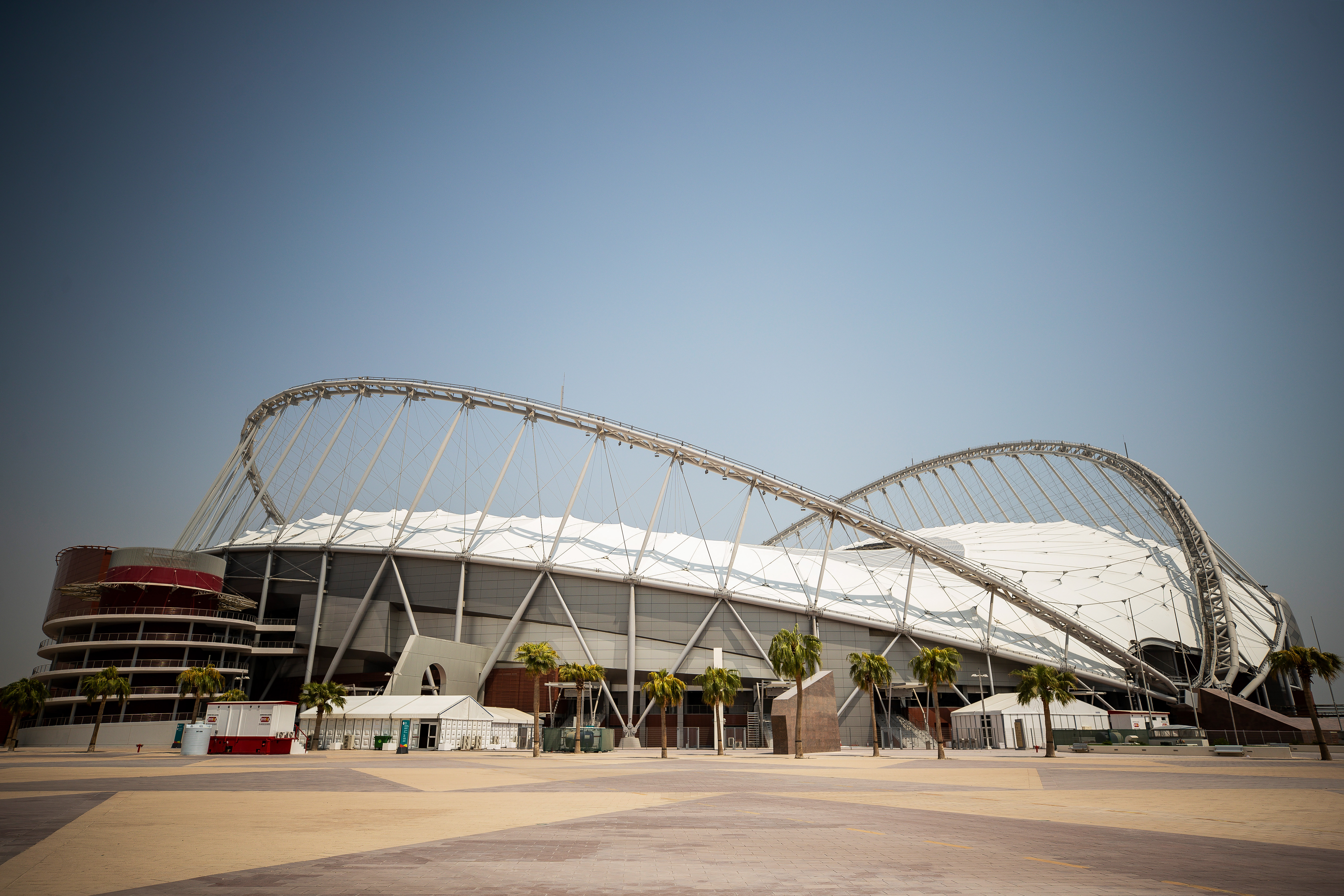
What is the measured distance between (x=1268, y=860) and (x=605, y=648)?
6040 cm

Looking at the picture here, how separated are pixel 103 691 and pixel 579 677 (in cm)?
3697

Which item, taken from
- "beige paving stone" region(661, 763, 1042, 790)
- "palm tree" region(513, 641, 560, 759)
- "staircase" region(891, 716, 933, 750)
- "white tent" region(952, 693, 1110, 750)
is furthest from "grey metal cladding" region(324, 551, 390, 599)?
"white tent" region(952, 693, 1110, 750)

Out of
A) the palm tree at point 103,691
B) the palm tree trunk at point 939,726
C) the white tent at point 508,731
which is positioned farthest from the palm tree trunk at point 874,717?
the palm tree at point 103,691

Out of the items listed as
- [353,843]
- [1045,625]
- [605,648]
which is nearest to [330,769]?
[353,843]

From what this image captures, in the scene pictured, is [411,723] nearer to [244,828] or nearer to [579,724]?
[579,724]

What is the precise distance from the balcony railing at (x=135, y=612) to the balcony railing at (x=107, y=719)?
26.3 ft

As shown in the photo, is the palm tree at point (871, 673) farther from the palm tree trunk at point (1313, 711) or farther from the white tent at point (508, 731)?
the white tent at point (508, 731)

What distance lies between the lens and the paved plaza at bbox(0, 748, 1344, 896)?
31.6 ft

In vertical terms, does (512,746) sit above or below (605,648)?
below

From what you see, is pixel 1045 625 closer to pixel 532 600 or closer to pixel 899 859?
pixel 532 600

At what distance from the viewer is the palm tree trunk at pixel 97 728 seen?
58531 millimetres

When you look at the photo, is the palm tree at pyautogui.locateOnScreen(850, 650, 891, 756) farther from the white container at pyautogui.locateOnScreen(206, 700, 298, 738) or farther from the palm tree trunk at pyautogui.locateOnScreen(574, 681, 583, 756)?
the white container at pyautogui.locateOnScreen(206, 700, 298, 738)

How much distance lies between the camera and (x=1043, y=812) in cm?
1764

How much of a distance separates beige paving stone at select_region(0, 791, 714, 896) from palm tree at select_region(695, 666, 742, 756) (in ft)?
113
